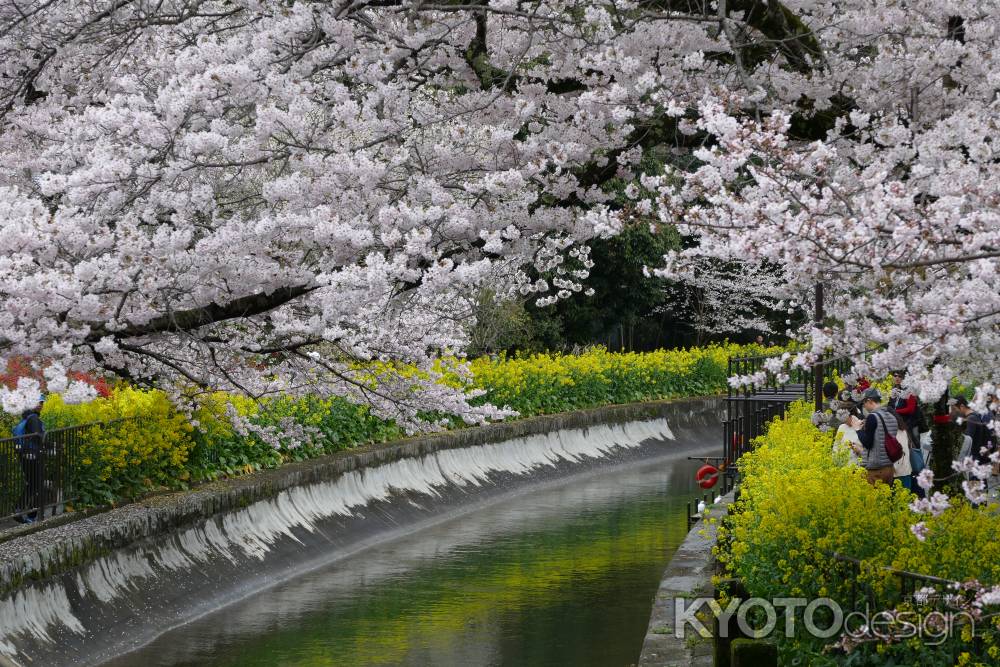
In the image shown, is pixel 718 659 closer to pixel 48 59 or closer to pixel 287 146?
pixel 287 146

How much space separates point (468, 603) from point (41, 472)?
4.56 meters

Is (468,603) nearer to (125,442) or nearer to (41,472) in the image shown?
(125,442)

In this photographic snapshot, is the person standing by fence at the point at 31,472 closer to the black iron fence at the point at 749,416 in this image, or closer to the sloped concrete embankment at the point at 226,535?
the sloped concrete embankment at the point at 226,535

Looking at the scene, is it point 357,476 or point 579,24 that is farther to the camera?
point 357,476

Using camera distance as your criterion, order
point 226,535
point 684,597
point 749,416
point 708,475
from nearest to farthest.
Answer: point 684,597
point 226,535
point 749,416
point 708,475

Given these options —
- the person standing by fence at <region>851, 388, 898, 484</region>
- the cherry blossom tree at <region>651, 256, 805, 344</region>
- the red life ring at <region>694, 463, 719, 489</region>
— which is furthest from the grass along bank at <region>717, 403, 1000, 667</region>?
the cherry blossom tree at <region>651, 256, 805, 344</region>

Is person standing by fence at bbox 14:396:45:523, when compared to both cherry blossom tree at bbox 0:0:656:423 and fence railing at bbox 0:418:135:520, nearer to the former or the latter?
fence railing at bbox 0:418:135:520

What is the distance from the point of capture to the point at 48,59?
37.7ft

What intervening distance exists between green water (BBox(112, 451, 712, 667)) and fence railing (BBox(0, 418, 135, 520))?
5.67ft

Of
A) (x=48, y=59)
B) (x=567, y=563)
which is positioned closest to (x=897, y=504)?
(x=48, y=59)

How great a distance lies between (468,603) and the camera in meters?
14.7

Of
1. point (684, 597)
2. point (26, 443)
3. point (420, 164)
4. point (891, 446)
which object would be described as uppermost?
point (420, 164)

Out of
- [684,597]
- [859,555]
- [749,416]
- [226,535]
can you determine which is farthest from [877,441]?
[226,535]

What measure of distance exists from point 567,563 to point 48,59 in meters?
8.97
